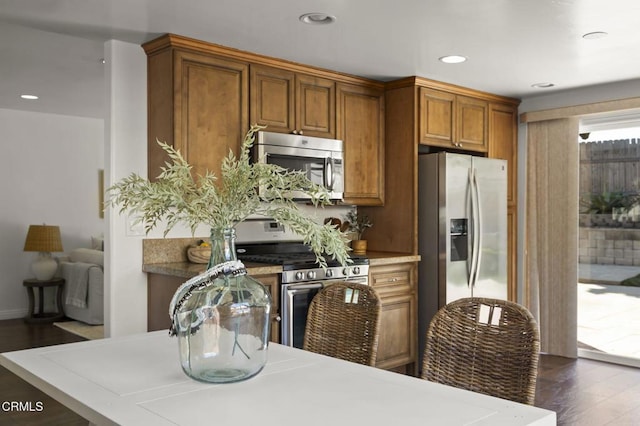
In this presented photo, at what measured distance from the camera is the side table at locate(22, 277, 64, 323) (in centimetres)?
668

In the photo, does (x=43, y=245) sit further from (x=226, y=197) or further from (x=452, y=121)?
(x=226, y=197)

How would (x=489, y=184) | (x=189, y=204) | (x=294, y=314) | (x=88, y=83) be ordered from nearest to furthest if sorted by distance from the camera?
(x=189, y=204) < (x=294, y=314) < (x=489, y=184) < (x=88, y=83)

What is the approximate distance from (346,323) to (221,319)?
2.85 ft

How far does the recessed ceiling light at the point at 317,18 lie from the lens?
10.6 feet

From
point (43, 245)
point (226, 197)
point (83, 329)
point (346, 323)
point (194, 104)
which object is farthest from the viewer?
point (43, 245)

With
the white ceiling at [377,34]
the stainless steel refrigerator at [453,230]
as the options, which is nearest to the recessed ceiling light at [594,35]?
the white ceiling at [377,34]

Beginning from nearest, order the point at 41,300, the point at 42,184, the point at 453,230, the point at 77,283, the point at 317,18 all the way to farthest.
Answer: the point at 317,18
the point at 453,230
the point at 77,283
the point at 41,300
the point at 42,184

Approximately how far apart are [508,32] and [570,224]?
7.66 feet

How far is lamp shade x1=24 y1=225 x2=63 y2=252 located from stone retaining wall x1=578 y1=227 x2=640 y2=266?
545cm

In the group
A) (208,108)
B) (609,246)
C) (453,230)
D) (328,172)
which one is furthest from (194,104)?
(609,246)

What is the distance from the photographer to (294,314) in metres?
3.76

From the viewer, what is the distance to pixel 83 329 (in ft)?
20.4

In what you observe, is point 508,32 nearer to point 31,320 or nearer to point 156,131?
point 156,131

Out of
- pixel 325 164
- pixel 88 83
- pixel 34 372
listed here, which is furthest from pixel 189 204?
pixel 88 83
